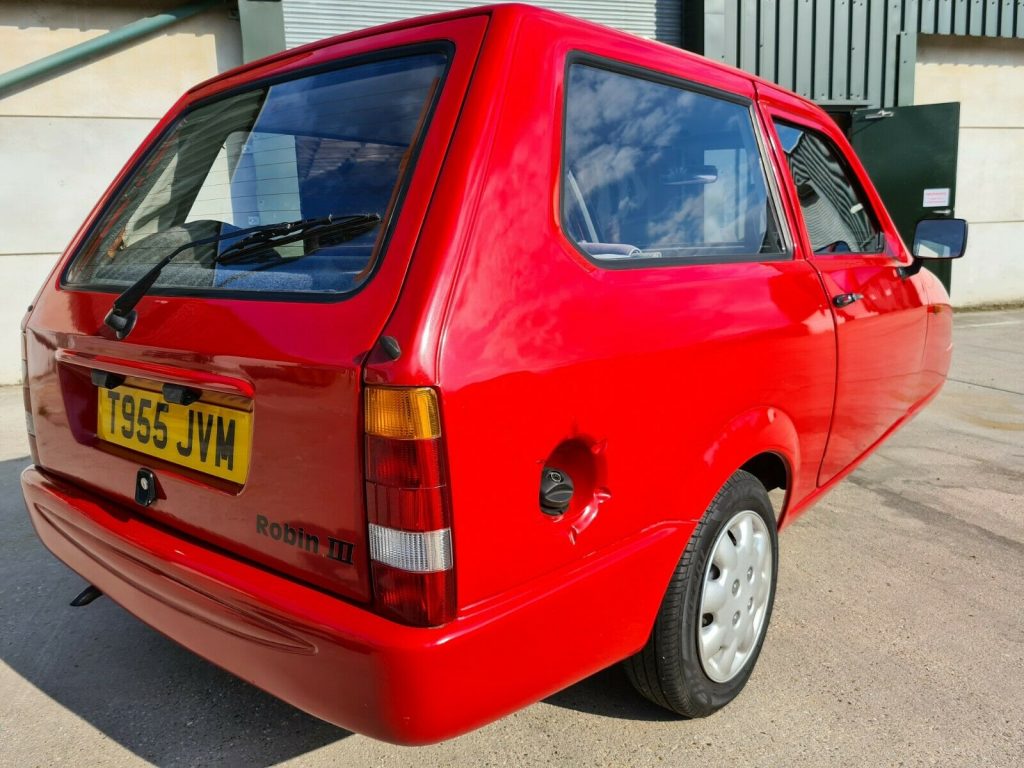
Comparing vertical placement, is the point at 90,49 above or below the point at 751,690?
above

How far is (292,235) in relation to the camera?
1821mm

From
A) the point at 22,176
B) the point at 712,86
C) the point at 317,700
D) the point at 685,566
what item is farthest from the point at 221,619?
the point at 22,176

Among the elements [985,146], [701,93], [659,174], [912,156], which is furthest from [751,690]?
[985,146]

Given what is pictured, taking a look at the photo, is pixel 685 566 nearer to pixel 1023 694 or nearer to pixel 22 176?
pixel 1023 694

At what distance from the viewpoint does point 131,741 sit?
7.04 feet

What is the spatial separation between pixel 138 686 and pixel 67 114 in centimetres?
623

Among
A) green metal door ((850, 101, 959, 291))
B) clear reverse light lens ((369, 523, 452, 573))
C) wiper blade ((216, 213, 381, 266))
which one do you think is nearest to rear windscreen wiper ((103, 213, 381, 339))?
wiper blade ((216, 213, 381, 266))

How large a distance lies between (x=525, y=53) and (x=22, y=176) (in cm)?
674

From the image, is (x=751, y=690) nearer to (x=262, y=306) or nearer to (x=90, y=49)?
(x=262, y=306)

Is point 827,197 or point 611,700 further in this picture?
point 827,197

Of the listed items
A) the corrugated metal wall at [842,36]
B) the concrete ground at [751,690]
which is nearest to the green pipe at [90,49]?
the concrete ground at [751,690]

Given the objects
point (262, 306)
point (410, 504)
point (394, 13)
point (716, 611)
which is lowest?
point (716, 611)

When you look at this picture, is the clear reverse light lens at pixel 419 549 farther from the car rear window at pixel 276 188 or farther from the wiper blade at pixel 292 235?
the wiper blade at pixel 292 235

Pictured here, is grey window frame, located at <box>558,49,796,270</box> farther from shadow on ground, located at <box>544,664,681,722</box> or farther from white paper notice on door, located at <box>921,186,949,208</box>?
white paper notice on door, located at <box>921,186,949,208</box>
